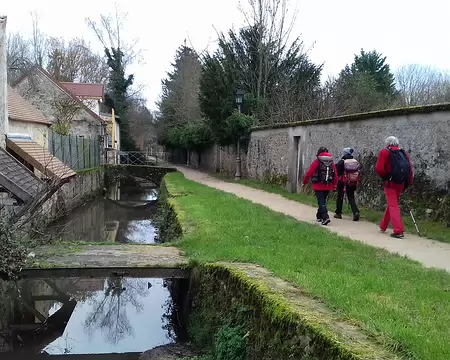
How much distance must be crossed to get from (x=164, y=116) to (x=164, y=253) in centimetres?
4072

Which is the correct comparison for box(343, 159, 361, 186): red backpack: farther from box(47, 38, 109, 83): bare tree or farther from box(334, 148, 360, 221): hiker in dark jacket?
box(47, 38, 109, 83): bare tree

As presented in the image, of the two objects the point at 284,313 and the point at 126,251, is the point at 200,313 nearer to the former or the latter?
the point at 126,251

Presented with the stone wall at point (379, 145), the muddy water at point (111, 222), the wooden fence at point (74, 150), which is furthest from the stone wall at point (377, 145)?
the wooden fence at point (74, 150)

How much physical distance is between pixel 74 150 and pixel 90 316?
1647 centimetres

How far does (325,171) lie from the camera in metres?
9.59

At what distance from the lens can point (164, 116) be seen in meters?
47.7

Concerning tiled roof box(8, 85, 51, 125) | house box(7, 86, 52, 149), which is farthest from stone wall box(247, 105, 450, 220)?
tiled roof box(8, 85, 51, 125)

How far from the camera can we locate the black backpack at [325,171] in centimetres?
954

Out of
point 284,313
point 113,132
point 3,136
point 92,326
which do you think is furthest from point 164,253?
point 113,132

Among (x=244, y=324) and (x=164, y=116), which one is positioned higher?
(x=164, y=116)

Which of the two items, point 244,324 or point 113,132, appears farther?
point 113,132

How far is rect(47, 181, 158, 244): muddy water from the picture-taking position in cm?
1597

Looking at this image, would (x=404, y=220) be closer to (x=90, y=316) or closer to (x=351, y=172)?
(x=351, y=172)

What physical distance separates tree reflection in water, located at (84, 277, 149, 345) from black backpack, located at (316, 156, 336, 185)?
14.8 feet
